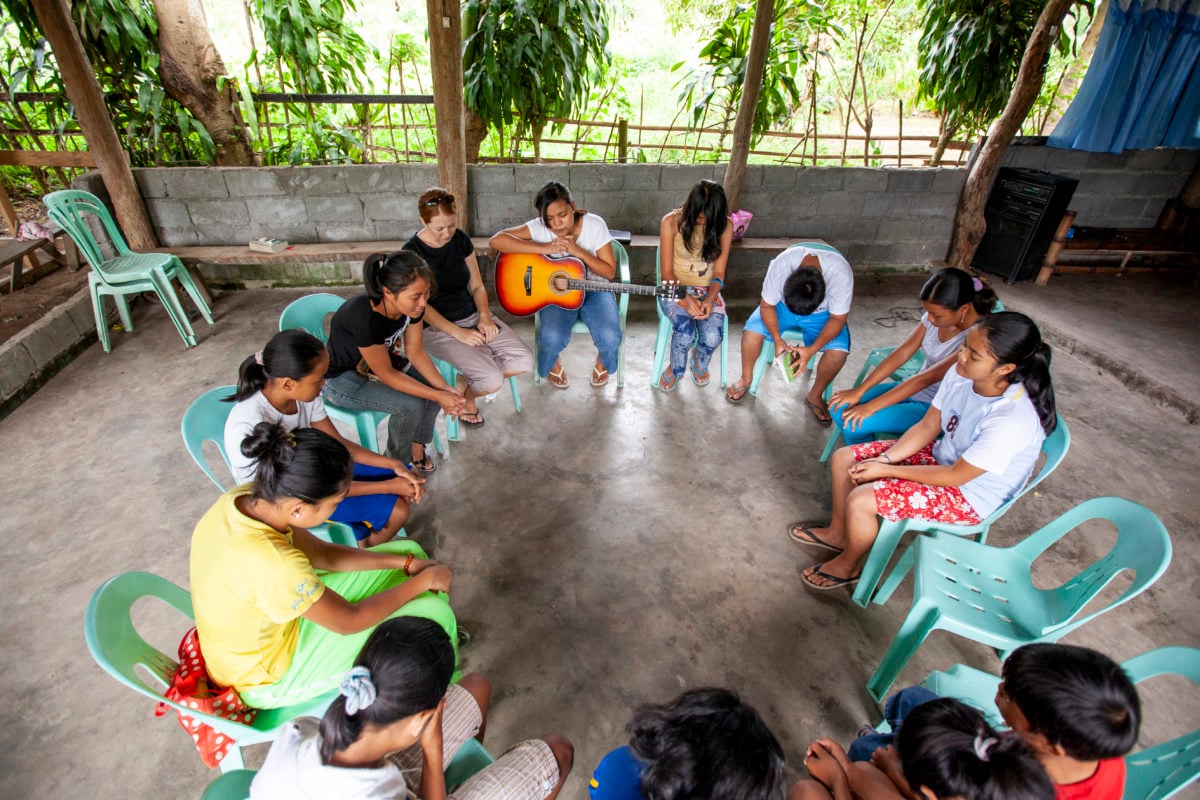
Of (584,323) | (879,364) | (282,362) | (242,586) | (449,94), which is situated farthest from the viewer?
(449,94)

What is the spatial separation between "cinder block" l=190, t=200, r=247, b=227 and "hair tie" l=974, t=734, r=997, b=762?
516cm

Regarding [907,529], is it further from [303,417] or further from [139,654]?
[139,654]

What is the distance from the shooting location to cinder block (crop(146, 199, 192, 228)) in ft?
14.1

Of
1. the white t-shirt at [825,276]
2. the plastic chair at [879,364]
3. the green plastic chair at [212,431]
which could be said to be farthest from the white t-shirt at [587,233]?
the green plastic chair at [212,431]

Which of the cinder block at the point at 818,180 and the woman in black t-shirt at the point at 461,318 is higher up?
the cinder block at the point at 818,180

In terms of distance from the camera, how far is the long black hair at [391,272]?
230 centimetres

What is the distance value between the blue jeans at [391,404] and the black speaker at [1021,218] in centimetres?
497

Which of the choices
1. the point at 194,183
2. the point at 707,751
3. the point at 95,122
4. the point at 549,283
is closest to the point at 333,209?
the point at 194,183

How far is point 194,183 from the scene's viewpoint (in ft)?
13.9

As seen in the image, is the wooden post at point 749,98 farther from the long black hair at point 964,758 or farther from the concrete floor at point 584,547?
the long black hair at point 964,758

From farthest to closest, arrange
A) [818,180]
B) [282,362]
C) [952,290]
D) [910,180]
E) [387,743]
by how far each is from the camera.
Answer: [910,180]
[818,180]
[952,290]
[282,362]
[387,743]

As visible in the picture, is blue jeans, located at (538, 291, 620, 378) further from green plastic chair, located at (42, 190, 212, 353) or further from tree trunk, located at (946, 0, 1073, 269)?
tree trunk, located at (946, 0, 1073, 269)

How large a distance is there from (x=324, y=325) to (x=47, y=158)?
3326mm

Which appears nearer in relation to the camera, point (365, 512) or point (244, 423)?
point (244, 423)
